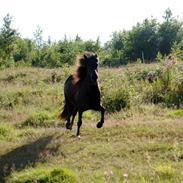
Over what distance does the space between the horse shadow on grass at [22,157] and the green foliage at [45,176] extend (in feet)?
1.34

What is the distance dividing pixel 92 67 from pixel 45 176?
318 centimetres

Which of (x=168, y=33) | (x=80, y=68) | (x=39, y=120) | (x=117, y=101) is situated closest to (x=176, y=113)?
(x=117, y=101)

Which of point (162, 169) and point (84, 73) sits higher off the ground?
point (84, 73)

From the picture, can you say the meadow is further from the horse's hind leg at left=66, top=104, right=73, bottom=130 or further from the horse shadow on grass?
the horse's hind leg at left=66, top=104, right=73, bottom=130

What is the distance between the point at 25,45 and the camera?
142ft

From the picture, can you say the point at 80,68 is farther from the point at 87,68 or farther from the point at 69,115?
the point at 69,115

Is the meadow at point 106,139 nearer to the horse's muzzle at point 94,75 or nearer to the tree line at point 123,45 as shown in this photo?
the horse's muzzle at point 94,75

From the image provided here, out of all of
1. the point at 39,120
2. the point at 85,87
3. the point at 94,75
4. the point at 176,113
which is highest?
the point at 94,75

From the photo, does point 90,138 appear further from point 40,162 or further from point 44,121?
point 44,121

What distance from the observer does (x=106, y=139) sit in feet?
35.6

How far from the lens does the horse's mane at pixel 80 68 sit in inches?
449

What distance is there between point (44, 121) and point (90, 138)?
2836 millimetres

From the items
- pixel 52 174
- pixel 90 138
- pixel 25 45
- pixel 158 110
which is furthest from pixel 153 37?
pixel 52 174

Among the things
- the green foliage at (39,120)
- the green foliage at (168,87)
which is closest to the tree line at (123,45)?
the green foliage at (168,87)
